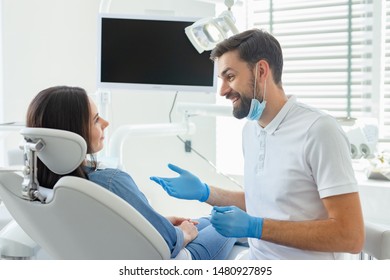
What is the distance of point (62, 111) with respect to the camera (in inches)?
51.6

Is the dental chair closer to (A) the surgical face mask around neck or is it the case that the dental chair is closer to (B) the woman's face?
(B) the woman's face

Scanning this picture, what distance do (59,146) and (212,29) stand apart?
885 mm

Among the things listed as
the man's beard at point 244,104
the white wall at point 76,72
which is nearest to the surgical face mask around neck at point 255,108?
the man's beard at point 244,104

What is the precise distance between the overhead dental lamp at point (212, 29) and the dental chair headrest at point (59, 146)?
2.77 ft

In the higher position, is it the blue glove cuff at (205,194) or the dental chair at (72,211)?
the dental chair at (72,211)

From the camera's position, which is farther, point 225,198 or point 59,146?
point 225,198

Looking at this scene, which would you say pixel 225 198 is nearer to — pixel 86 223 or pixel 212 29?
pixel 212 29

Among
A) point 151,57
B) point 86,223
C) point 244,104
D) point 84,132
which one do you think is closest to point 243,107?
point 244,104

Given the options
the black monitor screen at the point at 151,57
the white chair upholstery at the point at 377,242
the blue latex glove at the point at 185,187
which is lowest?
the white chair upholstery at the point at 377,242

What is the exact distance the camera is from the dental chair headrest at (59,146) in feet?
3.30

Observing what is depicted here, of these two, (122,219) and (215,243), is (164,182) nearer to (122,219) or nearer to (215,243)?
(215,243)

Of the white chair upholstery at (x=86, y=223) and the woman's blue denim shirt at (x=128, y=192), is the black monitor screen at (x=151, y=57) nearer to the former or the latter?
the woman's blue denim shirt at (x=128, y=192)
